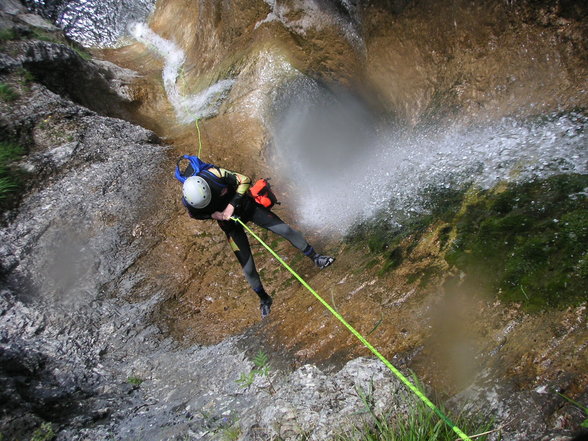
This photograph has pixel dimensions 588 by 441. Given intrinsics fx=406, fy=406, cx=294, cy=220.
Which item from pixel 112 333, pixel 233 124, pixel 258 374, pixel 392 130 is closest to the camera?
pixel 258 374

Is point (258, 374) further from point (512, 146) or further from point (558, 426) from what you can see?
point (512, 146)

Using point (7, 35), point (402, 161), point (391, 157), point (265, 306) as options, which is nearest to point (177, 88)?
point (7, 35)

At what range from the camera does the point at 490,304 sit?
9.21ft

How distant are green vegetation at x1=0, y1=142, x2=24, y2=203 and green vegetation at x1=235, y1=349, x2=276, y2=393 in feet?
14.5

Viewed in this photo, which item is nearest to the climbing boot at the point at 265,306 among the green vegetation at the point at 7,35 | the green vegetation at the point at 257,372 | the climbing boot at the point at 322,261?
the climbing boot at the point at 322,261

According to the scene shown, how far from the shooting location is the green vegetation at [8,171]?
571 centimetres

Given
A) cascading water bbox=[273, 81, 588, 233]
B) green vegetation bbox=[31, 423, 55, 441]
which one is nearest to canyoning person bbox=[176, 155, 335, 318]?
cascading water bbox=[273, 81, 588, 233]

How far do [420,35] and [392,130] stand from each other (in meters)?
1.46

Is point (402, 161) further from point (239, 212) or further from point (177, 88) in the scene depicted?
point (177, 88)

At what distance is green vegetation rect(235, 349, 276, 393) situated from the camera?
354 cm

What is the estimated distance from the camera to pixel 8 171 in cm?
595

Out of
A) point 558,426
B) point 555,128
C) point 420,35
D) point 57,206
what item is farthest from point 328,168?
point 558,426

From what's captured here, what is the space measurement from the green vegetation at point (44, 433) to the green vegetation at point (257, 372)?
1532mm

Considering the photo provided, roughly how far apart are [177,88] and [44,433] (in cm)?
764
